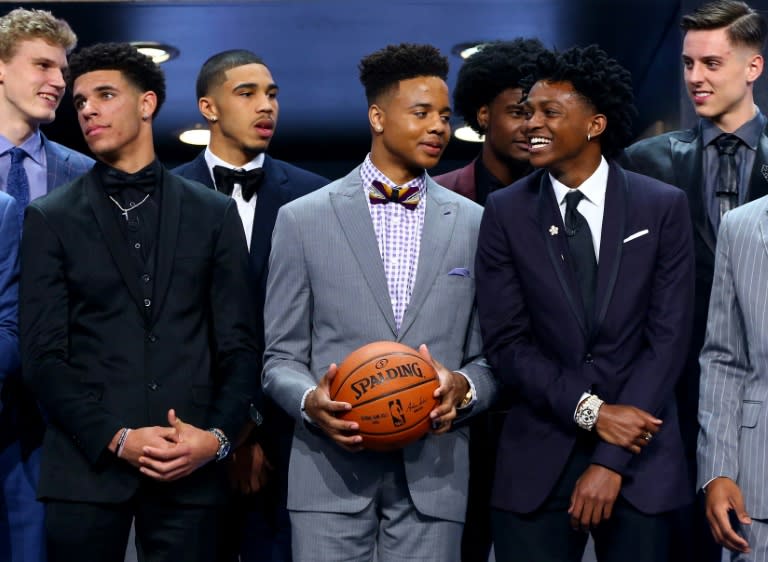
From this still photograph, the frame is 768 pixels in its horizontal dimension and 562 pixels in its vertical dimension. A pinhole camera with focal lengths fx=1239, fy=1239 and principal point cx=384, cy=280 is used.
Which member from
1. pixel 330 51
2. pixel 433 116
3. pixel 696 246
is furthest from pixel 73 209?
pixel 330 51

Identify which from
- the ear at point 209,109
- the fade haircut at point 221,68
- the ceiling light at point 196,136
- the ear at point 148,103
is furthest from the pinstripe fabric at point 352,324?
the ceiling light at point 196,136

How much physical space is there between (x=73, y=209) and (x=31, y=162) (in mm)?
931

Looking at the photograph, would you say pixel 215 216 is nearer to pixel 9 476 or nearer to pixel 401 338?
pixel 401 338

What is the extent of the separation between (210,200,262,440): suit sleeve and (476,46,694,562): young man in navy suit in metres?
0.76

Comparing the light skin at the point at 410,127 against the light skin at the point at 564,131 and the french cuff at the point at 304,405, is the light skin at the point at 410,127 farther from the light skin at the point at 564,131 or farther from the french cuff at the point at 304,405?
the french cuff at the point at 304,405

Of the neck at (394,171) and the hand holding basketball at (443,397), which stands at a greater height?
the neck at (394,171)

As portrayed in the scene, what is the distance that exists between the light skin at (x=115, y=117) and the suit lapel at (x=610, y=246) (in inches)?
60.8

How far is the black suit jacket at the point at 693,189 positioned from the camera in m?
4.40

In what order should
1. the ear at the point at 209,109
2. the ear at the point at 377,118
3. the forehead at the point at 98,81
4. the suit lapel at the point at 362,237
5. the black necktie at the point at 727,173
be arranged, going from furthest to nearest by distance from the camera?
the ear at the point at 209,109, the black necktie at the point at 727,173, the ear at the point at 377,118, the forehead at the point at 98,81, the suit lapel at the point at 362,237

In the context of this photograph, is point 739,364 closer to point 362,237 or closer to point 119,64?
point 362,237

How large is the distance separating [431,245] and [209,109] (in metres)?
1.73

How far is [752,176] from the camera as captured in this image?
4543mm

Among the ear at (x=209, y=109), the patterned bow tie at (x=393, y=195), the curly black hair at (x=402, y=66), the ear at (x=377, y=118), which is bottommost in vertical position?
the ear at (x=209, y=109)

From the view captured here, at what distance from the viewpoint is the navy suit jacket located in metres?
3.67
